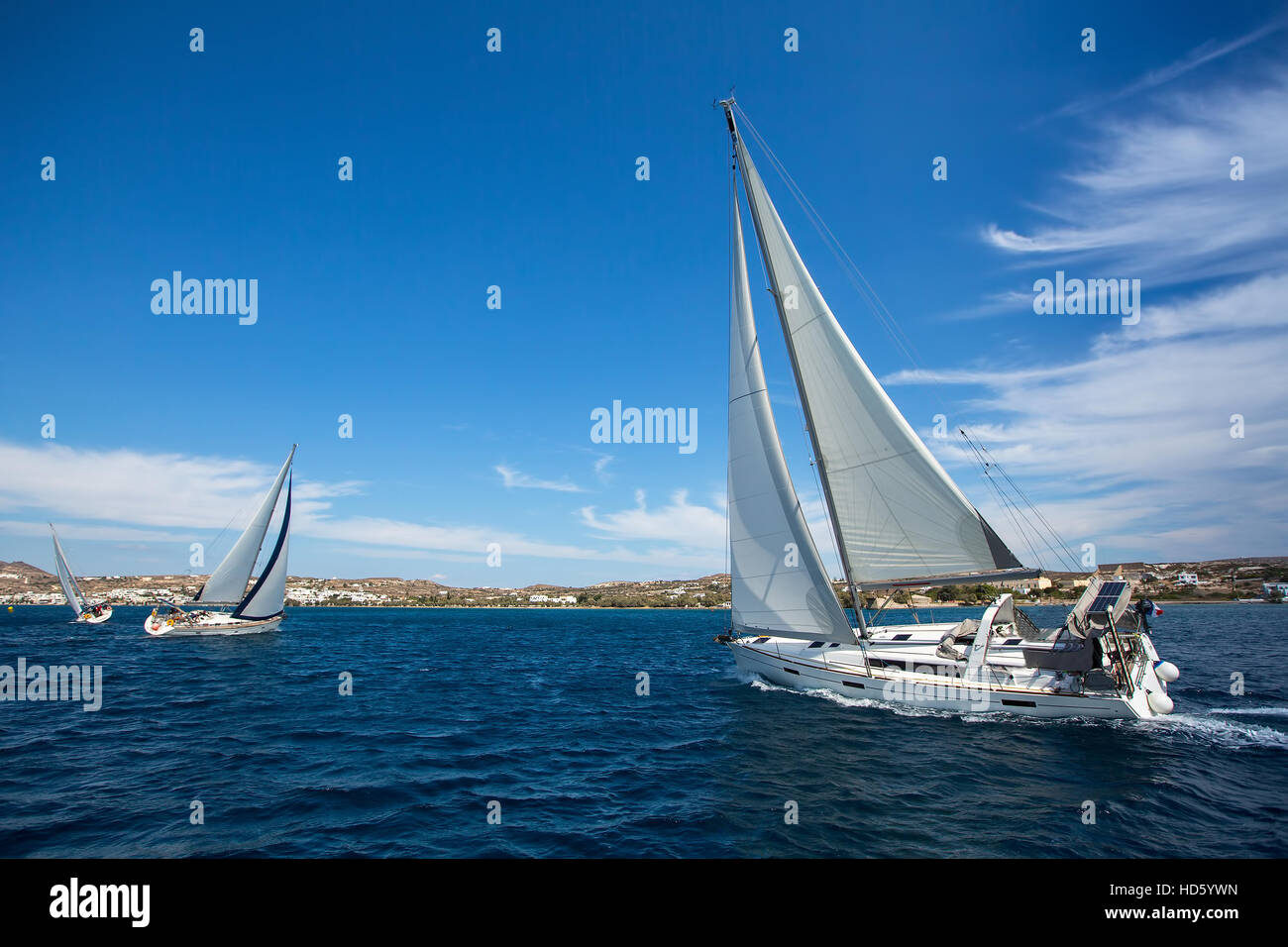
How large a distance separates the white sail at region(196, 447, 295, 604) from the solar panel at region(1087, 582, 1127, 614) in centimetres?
6870

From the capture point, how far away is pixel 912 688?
24500 millimetres

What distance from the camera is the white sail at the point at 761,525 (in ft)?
85.3

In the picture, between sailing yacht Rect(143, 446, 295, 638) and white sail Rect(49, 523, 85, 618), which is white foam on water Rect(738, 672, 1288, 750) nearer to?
sailing yacht Rect(143, 446, 295, 638)

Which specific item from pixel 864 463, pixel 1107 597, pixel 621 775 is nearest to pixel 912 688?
pixel 1107 597

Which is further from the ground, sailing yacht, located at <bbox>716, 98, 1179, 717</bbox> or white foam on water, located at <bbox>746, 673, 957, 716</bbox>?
sailing yacht, located at <bbox>716, 98, 1179, 717</bbox>

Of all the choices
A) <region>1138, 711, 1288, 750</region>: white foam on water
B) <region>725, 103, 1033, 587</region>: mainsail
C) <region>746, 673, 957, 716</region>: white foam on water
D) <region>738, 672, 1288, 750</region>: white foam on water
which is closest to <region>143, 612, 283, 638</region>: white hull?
<region>746, 673, 957, 716</region>: white foam on water

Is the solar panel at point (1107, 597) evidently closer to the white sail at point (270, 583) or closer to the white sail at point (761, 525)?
the white sail at point (761, 525)

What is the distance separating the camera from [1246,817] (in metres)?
13.9

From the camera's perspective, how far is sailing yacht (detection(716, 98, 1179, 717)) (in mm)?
24328

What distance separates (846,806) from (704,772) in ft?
14.5

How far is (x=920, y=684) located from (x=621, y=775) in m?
13.9
